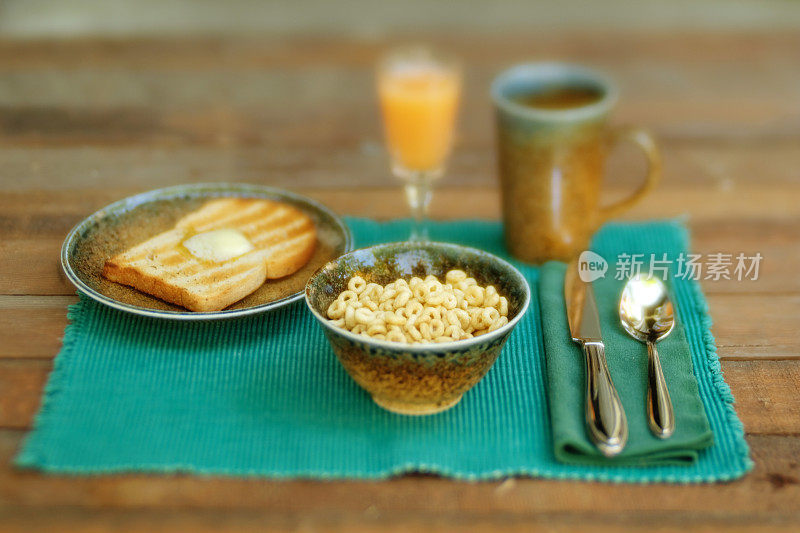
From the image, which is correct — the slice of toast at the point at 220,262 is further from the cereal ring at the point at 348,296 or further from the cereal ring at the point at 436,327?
the cereal ring at the point at 436,327

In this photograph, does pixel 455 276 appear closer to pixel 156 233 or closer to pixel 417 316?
pixel 417 316

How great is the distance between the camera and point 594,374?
952 millimetres

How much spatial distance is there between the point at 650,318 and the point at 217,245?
2.04 feet

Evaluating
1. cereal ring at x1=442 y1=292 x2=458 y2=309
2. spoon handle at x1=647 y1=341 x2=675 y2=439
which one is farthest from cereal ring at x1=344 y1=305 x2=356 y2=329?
spoon handle at x1=647 y1=341 x2=675 y2=439

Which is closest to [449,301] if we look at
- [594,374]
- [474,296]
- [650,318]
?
[474,296]

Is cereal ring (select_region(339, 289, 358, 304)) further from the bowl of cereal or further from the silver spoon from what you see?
the silver spoon

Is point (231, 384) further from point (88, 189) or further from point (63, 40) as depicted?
point (63, 40)

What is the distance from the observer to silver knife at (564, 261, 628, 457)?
0.85m

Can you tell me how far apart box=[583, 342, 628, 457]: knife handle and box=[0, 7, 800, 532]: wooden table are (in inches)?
1.9

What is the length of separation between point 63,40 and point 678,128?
1667 mm

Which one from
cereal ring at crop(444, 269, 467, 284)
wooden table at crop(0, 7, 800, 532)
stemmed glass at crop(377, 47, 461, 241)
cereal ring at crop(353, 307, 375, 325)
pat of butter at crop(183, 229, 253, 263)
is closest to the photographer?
wooden table at crop(0, 7, 800, 532)

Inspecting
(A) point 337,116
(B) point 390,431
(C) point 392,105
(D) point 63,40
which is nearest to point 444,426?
(B) point 390,431

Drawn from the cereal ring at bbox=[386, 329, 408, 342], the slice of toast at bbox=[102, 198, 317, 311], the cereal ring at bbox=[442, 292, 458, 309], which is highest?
the cereal ring at bbox=[386, 329, 408, 342]

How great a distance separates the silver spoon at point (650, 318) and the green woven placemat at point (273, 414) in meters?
0.05
